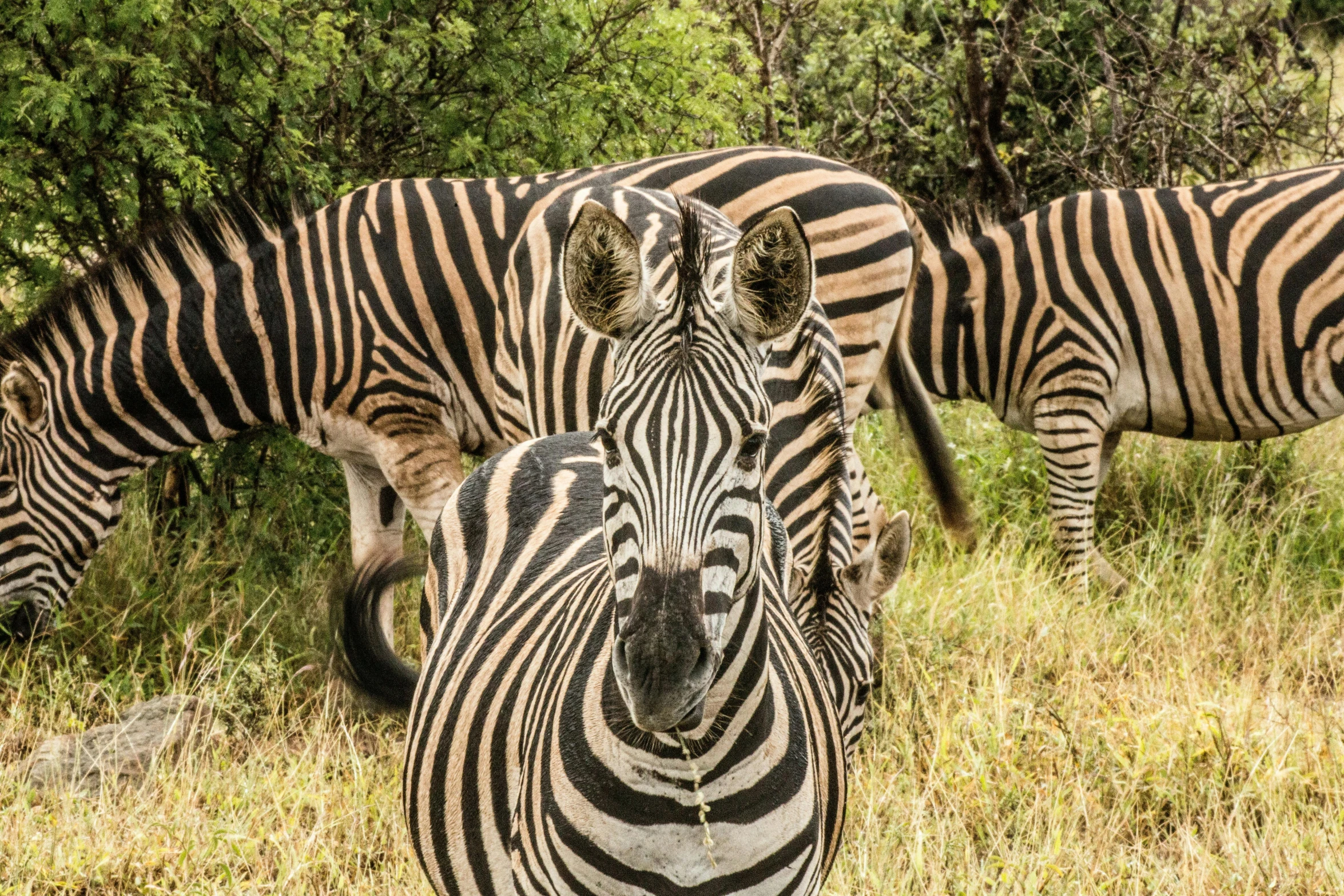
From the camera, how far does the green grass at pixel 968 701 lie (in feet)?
12.0

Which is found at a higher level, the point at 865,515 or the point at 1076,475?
the point at 865,515

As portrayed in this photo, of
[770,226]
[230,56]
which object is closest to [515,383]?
[230,56]

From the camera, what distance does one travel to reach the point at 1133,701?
4691 millimetres

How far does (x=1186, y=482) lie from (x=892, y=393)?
253cm

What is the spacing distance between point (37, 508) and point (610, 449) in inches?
150

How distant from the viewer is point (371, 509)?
5492 millimetres

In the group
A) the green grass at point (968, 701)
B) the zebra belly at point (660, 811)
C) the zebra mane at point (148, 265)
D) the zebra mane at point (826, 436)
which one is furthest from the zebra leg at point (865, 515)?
the zebra mane at point (148, 265)

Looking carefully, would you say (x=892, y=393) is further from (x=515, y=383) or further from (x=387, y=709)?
(x=387, y=709)

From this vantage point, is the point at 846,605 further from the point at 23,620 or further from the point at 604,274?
the point at 23,620

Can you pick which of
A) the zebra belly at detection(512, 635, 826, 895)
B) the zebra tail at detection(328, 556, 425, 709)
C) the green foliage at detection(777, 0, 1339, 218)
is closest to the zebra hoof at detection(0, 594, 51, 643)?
the zebra tail at detection(328, 556, 425, 709)

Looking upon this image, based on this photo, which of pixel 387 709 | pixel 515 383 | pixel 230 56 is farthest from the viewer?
pixel 230 56

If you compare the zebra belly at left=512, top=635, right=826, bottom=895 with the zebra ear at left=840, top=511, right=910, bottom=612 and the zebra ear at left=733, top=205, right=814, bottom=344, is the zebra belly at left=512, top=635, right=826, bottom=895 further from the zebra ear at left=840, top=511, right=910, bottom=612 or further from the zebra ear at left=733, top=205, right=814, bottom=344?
the zebra ear at left=840, top=511, right=910, bottom=612

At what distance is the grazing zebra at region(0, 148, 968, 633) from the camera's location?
16.4 feet

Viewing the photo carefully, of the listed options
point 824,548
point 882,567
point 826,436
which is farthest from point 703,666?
point 882,567
